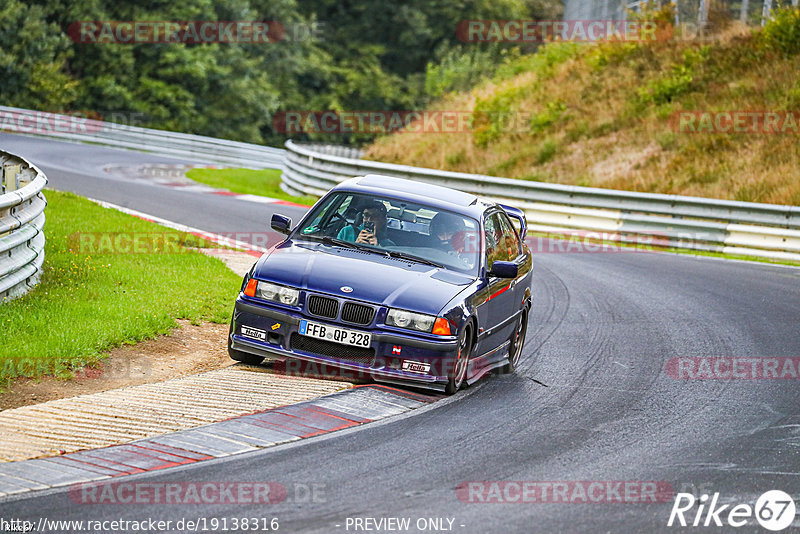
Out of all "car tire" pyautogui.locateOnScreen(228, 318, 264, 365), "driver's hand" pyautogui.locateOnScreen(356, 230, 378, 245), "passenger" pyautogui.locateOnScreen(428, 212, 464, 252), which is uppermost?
"passenger" pyautogui.locateOnScreen(428, 212, 464, 252)

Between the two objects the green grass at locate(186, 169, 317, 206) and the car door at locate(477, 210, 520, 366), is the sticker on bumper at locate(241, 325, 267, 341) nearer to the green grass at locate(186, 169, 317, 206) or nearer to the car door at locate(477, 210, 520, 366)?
the car door at locate(477, 210, 520, 366)

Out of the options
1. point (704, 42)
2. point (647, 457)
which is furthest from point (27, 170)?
point (704, 42)

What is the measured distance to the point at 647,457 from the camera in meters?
7.35

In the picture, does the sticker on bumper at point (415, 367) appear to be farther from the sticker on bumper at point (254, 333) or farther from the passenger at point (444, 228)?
the passenger at point (444, 228)

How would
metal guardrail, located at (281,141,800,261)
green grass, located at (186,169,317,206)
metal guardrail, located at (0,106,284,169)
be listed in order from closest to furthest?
1. metal guardrail, located at (281,141,800,261)
2. green grass, located at (186,169,317,206)
3. metal guardrail, located at (0,106,284,169)

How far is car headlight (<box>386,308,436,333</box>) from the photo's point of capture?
837 cm

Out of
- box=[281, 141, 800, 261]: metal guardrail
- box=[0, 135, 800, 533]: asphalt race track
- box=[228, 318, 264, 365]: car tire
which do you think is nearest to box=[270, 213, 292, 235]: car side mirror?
box=[228, 318, 264, 365]: car tire

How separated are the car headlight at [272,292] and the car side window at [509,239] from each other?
2674mm

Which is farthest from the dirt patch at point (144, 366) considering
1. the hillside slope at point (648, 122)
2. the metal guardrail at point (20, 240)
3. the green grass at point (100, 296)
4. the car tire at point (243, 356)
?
the hillside slope at point (648, 122)

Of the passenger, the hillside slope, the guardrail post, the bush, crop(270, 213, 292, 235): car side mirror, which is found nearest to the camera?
the passenger

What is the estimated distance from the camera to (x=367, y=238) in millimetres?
9516

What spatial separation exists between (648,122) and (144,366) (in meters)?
23.9

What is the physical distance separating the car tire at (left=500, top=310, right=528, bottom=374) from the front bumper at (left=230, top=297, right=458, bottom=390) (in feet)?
5.72

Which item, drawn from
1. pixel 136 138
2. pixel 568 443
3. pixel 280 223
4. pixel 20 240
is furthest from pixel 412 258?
pixel 136 138
